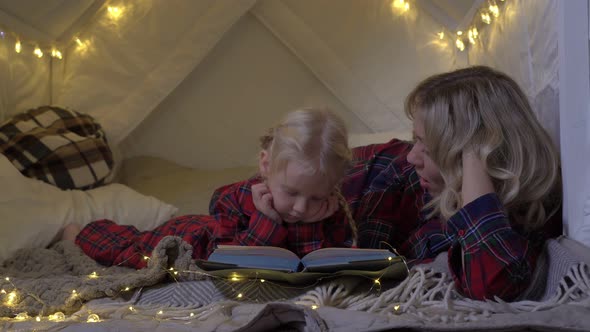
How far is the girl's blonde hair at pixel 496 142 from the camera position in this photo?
1.21m

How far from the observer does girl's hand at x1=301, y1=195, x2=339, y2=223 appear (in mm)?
1373

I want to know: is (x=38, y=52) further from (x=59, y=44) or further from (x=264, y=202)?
(x=264, y=202)

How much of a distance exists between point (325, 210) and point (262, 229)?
137 mm

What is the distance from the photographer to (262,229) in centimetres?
135

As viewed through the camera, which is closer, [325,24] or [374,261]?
[374,261]

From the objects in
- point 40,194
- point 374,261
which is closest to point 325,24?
point 40,194

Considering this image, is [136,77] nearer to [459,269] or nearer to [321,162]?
[321,162]

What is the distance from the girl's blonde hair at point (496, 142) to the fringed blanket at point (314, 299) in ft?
0.36

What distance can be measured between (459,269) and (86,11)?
177cm

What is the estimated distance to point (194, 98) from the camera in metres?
2.63

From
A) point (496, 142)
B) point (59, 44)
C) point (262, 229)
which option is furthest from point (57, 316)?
point (59, 44)

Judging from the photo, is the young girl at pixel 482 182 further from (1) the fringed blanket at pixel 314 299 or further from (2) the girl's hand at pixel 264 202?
(2) the girl's hand at pixel 264 202

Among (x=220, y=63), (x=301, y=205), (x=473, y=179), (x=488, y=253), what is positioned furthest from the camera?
(x=220, y=63)

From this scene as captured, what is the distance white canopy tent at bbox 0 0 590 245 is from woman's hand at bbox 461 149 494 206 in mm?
861
